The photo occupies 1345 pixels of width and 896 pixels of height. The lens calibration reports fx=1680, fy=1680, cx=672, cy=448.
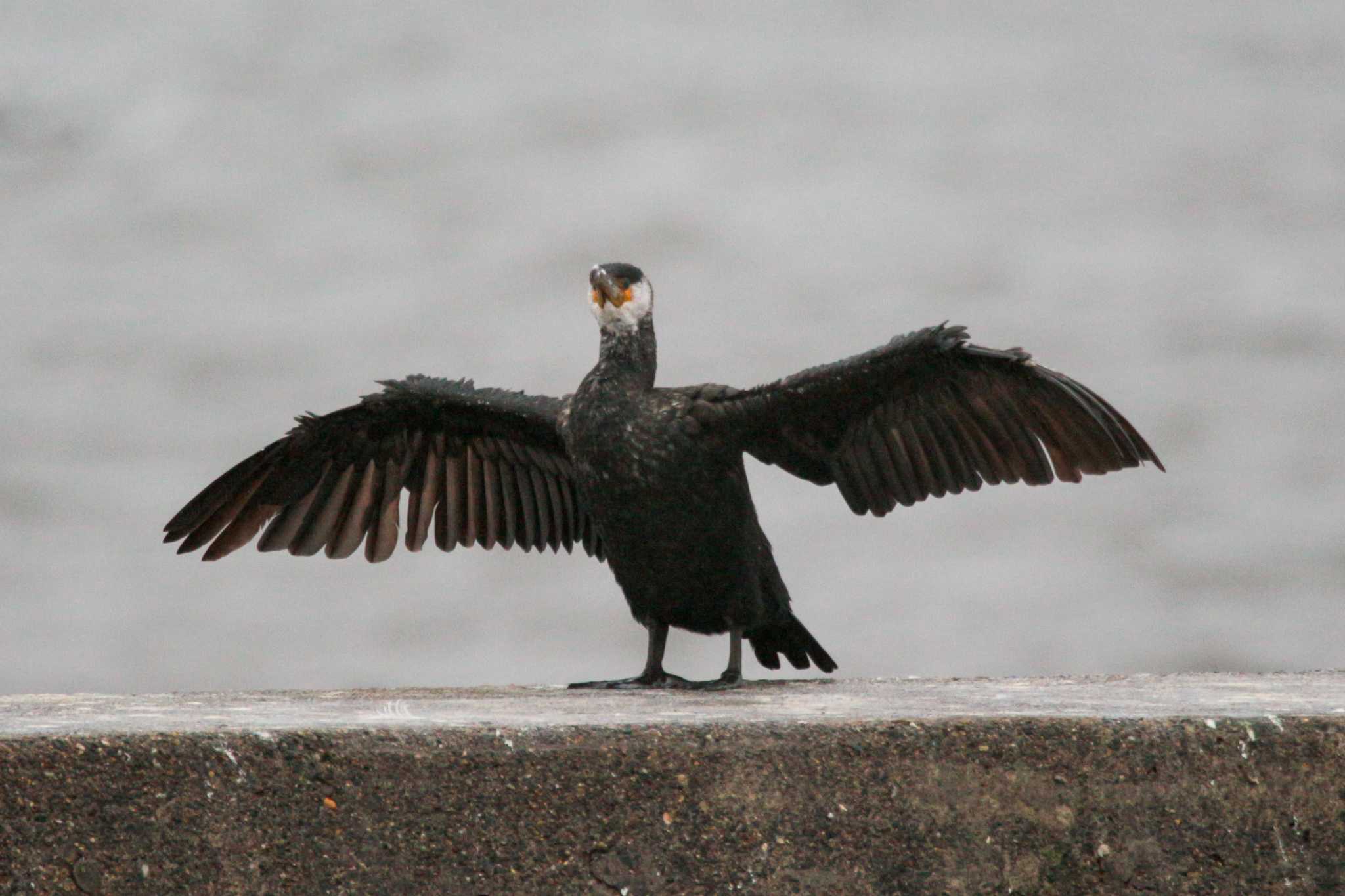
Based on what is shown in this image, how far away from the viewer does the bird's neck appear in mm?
4254

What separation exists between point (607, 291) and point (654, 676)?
1.00 m

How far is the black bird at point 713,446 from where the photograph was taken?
4.14 m

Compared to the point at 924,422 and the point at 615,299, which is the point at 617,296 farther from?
the point at 924,422

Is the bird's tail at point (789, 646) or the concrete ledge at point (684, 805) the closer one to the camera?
the concrete ledge at point (684, 805)

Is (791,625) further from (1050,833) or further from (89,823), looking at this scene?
(89,823)

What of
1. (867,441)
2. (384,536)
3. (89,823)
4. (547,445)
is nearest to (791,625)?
(867,441)

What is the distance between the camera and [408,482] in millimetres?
5145

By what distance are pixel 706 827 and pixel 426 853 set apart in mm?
510

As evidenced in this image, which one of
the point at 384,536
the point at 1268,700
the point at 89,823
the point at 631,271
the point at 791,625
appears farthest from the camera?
the point at 384,536

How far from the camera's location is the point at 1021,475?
4.42 metres

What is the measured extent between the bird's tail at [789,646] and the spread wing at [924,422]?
394 millimetres

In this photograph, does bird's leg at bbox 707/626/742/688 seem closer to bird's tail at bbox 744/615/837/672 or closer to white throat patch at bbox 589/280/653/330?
bird's tail at bbox 744/615/837/672

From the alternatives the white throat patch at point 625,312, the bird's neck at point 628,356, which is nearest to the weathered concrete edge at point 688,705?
the bird's neck at point 628,356

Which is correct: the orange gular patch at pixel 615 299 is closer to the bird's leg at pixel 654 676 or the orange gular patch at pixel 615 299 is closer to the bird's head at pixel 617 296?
the bird's head at pixel 617 296
